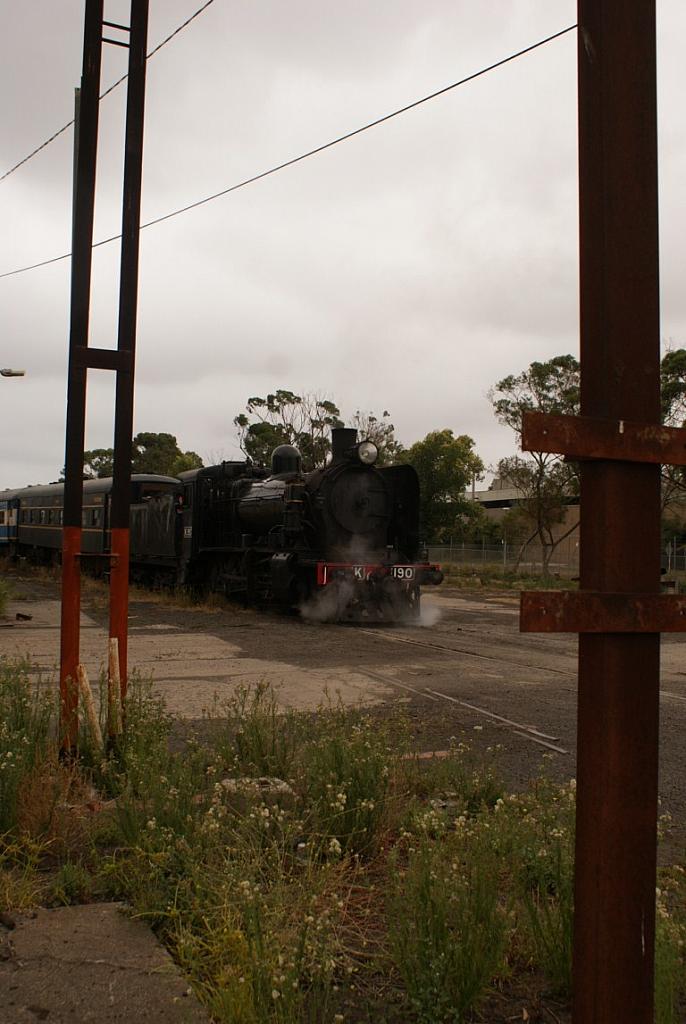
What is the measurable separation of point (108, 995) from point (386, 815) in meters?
1.69

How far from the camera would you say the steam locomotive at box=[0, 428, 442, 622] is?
15742 mm

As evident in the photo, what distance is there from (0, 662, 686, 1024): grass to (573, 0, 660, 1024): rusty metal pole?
415 mm

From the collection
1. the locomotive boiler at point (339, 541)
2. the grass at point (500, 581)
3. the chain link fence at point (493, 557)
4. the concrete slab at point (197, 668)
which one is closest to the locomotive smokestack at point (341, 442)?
the locomotive boiler at point (339, 541)

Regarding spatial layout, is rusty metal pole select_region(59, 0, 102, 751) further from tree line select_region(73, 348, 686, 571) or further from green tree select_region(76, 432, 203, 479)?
green tree select_region(76, 432, 203, 479)

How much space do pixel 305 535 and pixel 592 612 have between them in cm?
1396

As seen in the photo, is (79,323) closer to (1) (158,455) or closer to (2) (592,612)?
(2) (592,612)

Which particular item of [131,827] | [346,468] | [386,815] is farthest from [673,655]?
[131,827]

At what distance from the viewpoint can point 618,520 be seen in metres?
2.44

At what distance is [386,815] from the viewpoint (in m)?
4.20

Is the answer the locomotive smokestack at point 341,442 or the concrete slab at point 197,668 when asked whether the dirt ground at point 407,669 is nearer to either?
the concrete slab at point 197,668

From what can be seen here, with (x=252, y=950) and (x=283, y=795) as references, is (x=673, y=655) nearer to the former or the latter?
(x=283, y=795)

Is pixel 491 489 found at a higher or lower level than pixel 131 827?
higher

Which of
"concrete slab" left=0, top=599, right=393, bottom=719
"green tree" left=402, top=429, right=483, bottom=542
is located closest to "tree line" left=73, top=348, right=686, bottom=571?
"green tree" left=402, top=429, right=483, bottom=542

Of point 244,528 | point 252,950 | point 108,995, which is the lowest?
point 108,995
